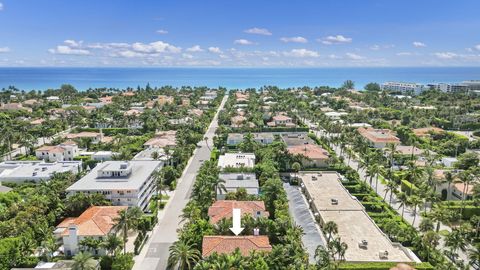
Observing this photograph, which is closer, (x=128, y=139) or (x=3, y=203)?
(x=3, y=203)

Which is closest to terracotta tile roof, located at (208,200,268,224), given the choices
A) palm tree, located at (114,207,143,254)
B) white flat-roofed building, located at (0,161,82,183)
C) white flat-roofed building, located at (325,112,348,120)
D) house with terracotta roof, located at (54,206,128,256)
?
palm tree, located at (114,207,143,254)

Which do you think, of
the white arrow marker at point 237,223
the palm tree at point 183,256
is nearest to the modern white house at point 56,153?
the white arrow marker at point 237,223

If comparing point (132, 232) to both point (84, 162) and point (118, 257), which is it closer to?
point (118, 257)

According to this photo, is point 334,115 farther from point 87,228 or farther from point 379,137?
point 87,228

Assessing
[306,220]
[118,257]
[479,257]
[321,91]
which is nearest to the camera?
[479,257]

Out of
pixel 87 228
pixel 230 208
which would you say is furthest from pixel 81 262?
pixel 230 208

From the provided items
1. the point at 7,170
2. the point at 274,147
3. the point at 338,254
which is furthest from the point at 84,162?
the point at 338,254

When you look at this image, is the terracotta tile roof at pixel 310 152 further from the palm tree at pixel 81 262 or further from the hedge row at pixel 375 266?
the palm tree at pixel 81 262
